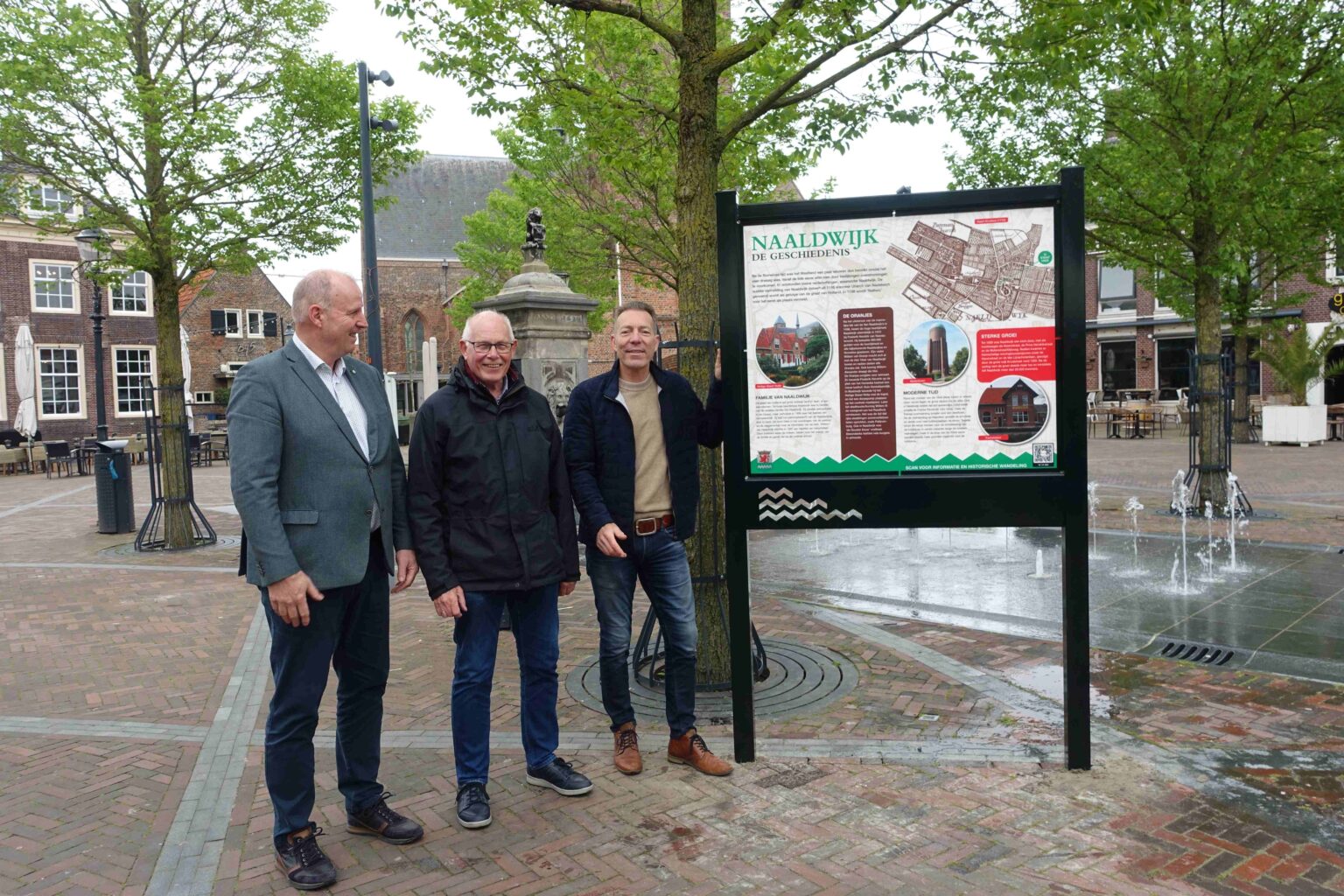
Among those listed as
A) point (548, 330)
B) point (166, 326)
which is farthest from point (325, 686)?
point (166, 326)

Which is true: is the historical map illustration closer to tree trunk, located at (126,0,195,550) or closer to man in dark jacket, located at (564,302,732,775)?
man in dark jacket, located at (564,302,732,775)

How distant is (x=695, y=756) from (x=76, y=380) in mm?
33624

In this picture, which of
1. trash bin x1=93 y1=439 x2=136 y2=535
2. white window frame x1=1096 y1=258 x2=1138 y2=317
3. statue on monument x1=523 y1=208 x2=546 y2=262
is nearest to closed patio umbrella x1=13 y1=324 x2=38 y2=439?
trash bin x1=93 y1=439 x2=136 y2=535

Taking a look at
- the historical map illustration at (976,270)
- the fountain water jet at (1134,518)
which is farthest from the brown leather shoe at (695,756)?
the fountain water jet at (1134,518)

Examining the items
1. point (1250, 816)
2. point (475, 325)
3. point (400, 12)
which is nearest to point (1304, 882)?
point (1250, 816)

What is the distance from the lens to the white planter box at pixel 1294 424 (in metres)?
A: 20.8

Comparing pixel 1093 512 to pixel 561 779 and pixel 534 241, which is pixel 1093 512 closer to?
pixel 534 241

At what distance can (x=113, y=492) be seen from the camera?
12.4 m

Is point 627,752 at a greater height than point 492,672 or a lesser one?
lesser

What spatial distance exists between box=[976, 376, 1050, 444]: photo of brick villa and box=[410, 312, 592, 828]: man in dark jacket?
1855 millimetres

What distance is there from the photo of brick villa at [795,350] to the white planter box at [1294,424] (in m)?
21.3

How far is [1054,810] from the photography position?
3.52 metres

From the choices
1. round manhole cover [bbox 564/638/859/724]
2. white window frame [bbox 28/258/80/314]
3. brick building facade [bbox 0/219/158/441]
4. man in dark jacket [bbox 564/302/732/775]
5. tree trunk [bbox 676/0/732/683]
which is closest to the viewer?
man in dark jacket [bbox 564/302/732/775]

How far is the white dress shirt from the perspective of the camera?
131 inches
